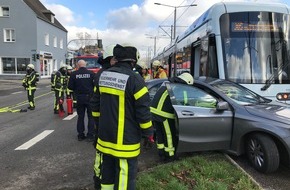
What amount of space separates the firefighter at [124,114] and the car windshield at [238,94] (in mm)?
3000

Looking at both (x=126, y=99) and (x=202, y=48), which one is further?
(x=202, y=48)

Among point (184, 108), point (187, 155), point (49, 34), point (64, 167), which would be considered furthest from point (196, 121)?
point (49, 34)

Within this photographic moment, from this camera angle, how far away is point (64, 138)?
8547mm

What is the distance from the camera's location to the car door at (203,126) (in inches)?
234

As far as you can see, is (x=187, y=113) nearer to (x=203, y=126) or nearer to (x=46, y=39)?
(x=203, y=126)

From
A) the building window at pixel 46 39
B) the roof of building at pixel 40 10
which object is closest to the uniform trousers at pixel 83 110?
the roof of building at pixel 40 10

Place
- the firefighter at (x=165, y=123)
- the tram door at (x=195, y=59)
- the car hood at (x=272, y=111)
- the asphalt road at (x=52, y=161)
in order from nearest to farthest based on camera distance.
Answer: the asphalt road at (x=52, y=161) < the car hood at (x=272, y=111) < the firefighter at (x=165, y=123) < the tram door at (x=195, y=59)

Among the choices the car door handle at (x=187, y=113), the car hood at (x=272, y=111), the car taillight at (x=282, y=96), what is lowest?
the car door handle at (x=187, y=113)

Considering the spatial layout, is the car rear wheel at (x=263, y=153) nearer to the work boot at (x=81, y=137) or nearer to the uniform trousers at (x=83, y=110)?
the uniform trousers at (x=83, y=110)

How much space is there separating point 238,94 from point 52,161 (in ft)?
11.8

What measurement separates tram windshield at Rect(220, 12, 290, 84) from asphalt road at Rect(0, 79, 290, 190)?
2745 millimetres

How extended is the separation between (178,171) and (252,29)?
4607 millimetres

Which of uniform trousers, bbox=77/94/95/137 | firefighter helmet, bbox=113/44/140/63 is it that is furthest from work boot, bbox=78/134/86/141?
firefighter helmet, bbox=113/44/140/63

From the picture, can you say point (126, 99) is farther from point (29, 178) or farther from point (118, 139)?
point (29, 178)
